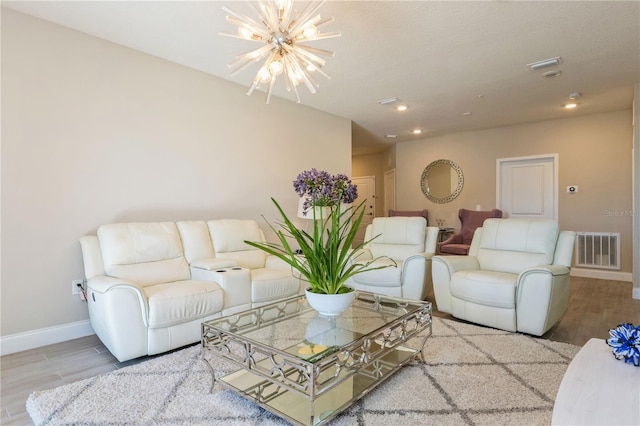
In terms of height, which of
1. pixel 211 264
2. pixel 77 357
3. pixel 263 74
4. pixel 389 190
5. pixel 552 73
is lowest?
pixel 77 357

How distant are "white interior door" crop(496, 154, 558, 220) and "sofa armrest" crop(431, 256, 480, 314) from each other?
339cm

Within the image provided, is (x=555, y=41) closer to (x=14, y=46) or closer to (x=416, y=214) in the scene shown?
(x=416, y=214)

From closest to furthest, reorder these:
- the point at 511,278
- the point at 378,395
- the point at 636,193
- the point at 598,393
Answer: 1. the point at 598,393
2. the point at 378,395
3. the point at 511,278
4. the point at 636,193

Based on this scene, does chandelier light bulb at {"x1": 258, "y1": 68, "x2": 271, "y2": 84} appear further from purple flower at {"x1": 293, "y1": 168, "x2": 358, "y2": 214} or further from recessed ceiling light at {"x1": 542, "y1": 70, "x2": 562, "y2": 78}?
recessed ceiling light at {"x1": 542, "y1": 70, "x2": 562, "y2": 78}

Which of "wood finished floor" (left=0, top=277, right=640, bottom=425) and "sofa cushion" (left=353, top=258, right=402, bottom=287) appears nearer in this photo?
"wood finished floor" (left=0, top=277, right=640, bottom=425)

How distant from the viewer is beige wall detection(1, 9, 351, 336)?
2.58 metres

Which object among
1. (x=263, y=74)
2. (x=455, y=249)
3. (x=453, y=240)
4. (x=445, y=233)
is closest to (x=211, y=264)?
(x=263, y=74)

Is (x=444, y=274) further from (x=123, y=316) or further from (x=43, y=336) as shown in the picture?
(x=43, y=336)

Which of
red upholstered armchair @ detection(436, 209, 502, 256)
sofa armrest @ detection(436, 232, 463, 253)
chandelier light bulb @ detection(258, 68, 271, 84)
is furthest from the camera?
sofa armrest @ detection(436, 232, 463, 253)

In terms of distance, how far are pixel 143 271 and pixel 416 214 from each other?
4969 millimetres

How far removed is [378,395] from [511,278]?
1.67m

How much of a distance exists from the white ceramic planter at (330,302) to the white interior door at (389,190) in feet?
19.2

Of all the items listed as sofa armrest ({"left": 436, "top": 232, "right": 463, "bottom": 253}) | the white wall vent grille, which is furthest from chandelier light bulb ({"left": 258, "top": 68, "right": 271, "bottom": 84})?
the white wall vent grille

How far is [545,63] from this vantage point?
3391 millimetres
